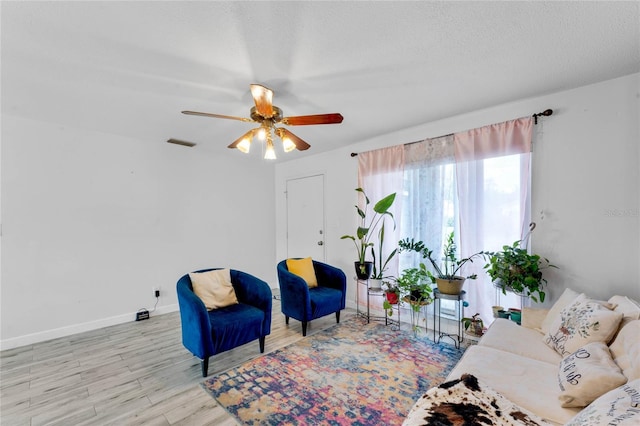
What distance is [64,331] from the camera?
2914 mm

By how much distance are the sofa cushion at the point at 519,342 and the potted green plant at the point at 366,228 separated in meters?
1.40

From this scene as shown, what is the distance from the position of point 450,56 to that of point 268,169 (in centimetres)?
365

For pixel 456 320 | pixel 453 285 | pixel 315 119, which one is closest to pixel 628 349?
pixel 453 285

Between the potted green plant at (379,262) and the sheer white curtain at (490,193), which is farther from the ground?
the sheer white curtain at (490,193)

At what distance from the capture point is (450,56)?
5.71 feet

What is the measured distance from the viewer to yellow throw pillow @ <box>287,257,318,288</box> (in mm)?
3254

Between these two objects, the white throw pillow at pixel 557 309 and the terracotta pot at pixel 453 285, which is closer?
the white throw pillow at pixel 557 309

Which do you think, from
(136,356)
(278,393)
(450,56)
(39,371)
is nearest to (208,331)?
(278,393)

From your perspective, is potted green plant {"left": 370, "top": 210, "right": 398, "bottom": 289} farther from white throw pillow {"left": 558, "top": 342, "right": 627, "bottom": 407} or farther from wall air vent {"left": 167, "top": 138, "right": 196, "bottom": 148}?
wall air vent {"left": 167, "top": 138, "right": 196, "bottom": 148}

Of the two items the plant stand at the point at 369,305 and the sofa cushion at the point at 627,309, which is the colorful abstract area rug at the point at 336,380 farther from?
the sofa cushion at the point at 627,309

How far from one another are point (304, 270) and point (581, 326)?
247cm

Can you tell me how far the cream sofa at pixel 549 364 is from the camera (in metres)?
1.15

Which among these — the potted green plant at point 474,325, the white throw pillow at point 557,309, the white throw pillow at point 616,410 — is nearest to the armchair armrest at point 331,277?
the potted green plant at point 474,325

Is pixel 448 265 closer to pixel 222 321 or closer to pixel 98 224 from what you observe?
pixel 222 321
